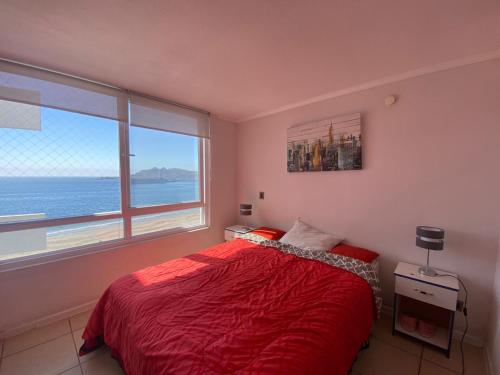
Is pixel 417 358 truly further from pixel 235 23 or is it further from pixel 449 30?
pixel 235 23

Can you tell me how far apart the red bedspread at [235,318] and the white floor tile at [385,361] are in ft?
0.92

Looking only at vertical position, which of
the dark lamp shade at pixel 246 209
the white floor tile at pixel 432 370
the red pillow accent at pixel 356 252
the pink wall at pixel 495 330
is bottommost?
the white floor tile at pixel 432 370

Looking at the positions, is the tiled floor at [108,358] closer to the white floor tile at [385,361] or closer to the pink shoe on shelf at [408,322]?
the white floor tile at [385,361]

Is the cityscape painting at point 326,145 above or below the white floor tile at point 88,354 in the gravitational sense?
above

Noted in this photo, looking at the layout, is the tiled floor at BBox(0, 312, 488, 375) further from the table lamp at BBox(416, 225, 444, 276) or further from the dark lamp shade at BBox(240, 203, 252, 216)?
the dark lamp shade at BBox(240, 203, 252, 216)

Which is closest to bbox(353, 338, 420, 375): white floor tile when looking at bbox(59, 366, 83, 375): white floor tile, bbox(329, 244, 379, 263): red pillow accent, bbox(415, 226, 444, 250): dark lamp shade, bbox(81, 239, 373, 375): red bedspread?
bbox(81, 239, 373, 375): red bedspread

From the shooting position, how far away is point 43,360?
1.67 m

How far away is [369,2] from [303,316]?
1.97m

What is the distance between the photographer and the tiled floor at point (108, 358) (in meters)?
1.58

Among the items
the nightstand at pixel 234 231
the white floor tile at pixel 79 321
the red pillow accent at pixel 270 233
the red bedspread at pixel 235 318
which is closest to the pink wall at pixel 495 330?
the red bedspread at pixel 235 318

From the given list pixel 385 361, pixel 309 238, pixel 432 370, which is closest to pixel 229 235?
pixel 309 238

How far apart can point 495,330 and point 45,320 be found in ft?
12.8

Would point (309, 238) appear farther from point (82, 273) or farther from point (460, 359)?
point (82, 273)

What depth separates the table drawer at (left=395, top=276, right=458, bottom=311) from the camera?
1.68 m
